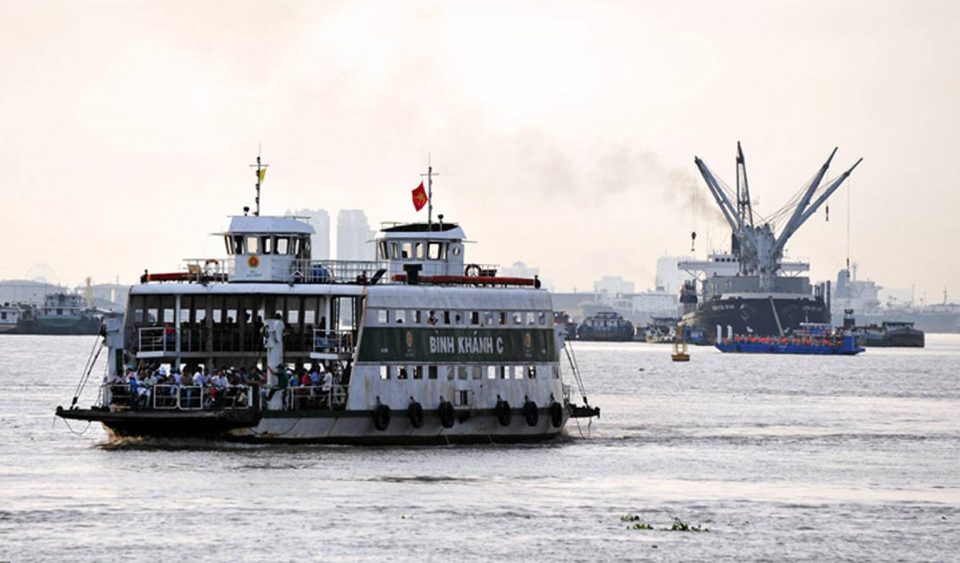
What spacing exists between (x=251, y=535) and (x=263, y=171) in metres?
25.4

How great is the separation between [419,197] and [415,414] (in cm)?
1173

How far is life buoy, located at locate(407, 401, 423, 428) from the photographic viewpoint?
62375 millimetres

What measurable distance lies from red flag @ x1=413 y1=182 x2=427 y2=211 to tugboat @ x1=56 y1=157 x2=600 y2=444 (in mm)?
3272

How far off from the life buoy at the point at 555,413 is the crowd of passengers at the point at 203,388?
341 inches

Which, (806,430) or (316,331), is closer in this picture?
(316,331)

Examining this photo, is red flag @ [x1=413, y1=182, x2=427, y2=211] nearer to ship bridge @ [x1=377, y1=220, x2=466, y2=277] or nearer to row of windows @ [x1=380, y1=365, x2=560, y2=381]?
ship bridge @ [x1=377, y1=220, x2=466, y2=277]

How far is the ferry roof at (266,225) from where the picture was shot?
64812 mm

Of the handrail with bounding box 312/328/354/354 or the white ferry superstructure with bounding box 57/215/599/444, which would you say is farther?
the handrail with bounding box 312/328/354/354

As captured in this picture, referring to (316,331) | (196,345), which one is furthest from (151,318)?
(316,331)

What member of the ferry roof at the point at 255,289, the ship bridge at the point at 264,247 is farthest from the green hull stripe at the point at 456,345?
the ship bridge at the point at 264,247

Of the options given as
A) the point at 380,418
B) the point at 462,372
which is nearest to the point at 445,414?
the point at 462,372

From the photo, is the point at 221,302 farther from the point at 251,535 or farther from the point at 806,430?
the point at 806,430

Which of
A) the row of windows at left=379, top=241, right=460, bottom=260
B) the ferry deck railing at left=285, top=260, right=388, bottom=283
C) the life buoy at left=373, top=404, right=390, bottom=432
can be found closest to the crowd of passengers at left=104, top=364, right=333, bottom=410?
the life buoy at left=373, top=404, right=390, bottom=432

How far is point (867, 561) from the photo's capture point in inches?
1665
